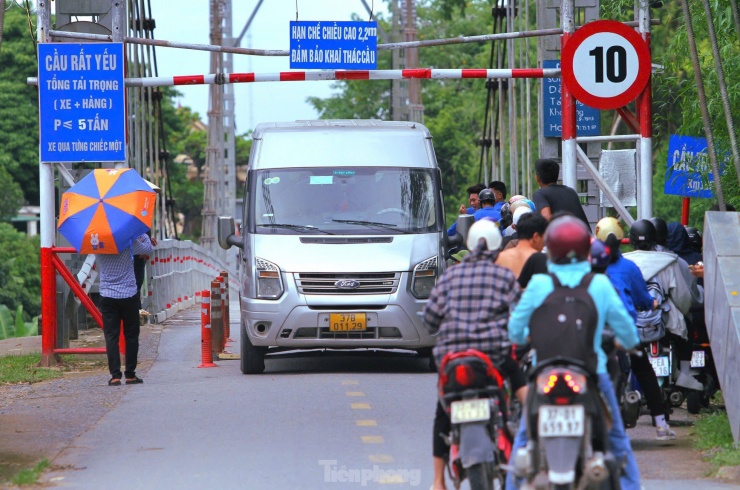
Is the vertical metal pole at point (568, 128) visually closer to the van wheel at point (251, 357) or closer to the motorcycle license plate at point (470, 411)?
the van wheel at point (251, 357)

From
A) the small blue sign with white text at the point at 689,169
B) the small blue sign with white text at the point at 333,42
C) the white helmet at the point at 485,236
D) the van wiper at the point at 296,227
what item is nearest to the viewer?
the white helmet at the point at 485,236

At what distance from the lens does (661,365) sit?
34.8ft

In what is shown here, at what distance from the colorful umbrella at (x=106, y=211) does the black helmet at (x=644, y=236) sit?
5415 mm

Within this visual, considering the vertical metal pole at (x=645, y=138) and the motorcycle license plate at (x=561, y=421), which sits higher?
the vertical metal pole at (x=645, y=138)

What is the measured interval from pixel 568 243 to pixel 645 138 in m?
8.02

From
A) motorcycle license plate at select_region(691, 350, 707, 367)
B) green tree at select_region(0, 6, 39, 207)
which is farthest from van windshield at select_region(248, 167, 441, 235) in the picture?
green tree at select_region(0, 6, 39, 207)

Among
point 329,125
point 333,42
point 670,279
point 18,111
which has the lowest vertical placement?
point 670,279

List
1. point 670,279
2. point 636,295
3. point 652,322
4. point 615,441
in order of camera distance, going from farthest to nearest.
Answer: point 670,279
point 652,322
point 636,295
point 615,441

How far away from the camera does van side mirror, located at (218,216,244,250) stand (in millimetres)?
14969

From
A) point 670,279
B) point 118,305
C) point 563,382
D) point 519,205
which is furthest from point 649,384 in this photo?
point 118,305

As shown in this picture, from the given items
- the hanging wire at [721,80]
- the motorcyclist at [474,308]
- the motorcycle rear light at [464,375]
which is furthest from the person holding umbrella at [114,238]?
the motorcycle rear light at [464,375]

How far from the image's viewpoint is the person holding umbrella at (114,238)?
13.9 m

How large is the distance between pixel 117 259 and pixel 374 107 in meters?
68.1

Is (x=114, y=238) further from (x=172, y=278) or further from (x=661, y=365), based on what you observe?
(x=172, y=278)
